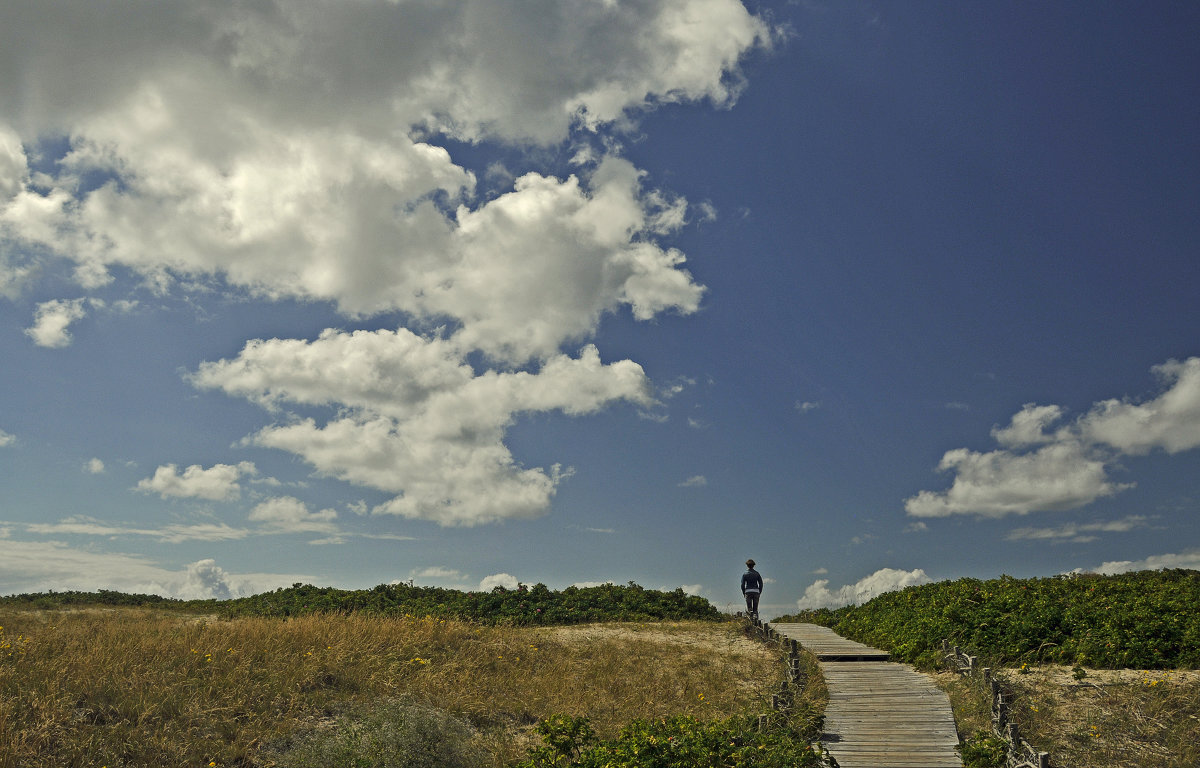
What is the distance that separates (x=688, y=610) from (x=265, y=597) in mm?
16944

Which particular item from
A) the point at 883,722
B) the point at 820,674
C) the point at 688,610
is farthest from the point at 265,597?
the point at 883,722

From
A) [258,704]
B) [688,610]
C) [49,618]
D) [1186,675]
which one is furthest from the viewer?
[688,610]

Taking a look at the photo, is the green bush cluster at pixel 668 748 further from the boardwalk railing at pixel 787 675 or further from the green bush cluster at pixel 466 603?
the green bush cluster at pixel 466 603

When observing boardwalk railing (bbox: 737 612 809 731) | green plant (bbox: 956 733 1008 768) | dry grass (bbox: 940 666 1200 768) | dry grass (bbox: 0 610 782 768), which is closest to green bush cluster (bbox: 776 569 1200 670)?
dry grass (bbox: 940 666 1200 768)

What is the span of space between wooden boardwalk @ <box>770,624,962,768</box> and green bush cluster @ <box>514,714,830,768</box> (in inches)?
56.9

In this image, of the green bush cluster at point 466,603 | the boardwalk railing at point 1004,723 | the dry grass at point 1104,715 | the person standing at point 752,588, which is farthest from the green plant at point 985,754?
the green bush cluster at point 466,603

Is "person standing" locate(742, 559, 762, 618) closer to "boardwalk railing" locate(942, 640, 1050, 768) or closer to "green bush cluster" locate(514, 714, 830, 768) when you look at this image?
"boardwalk railing" locate(942, 640, 1050, 768)

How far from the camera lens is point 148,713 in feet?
41.6

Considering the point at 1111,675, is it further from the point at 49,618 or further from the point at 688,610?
the point at 49,618

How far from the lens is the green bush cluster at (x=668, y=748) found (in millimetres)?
11258

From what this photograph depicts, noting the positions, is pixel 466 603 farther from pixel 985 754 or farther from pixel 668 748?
pixel 985 754

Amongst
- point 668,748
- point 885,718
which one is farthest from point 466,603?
point 668,748

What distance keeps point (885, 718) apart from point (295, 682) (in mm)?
12028

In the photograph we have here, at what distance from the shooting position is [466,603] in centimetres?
2831
